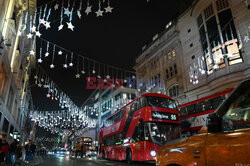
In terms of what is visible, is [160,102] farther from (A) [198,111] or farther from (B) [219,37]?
(B) [219,37]

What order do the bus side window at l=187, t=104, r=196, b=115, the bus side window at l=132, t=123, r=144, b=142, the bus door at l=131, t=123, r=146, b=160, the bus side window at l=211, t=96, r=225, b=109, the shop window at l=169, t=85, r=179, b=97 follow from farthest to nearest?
the shop window at l=169, t=85, r=179, b=97 < the bus side window at l=187, t=104, r=196, b=115 < the bus side window at l=211, t=96, r=225, b=109 < the bus side window at l=132, t=123, r=144, b=142 < the bus door at l=131, t=123, r=146, b=160

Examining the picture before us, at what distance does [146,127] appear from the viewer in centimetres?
1070

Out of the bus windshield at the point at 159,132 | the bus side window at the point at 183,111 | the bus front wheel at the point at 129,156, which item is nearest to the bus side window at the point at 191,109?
the bus side window at the point at 183,111

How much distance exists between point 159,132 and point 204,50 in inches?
597

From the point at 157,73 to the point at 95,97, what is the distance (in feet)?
124

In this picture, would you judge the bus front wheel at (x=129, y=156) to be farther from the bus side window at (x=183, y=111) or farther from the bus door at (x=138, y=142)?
the bus side window at (x=183, y=111)

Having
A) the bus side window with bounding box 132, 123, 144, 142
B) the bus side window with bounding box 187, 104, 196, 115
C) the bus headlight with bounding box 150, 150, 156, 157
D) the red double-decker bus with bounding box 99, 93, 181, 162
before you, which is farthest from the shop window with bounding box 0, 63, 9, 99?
the bus side window with bounding box 187, 104, 196, 115

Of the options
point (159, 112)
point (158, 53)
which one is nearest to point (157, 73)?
point (158, 53)

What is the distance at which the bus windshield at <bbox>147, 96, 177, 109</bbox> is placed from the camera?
38.0 ft

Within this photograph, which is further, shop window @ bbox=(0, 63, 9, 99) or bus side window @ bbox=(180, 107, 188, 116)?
bus side window @ bbox=(180, 107, 188, 116)

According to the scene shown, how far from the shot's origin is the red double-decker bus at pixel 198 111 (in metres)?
14.3

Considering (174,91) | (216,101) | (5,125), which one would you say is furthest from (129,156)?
(174,91)

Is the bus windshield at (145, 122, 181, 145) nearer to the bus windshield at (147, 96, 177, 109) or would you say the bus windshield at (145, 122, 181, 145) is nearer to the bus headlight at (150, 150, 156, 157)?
the bus headlight at (150, 150, 156, 157)

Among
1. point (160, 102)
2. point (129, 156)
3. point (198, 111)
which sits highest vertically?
point (160, 102)
